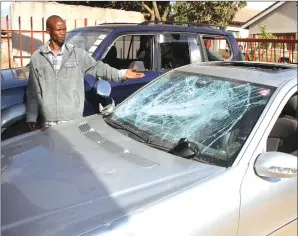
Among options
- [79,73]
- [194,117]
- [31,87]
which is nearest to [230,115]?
[194,117]

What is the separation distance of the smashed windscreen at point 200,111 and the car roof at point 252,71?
0.06 m

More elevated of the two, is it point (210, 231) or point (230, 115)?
point (230, 115)

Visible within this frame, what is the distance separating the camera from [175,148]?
7.34 ft

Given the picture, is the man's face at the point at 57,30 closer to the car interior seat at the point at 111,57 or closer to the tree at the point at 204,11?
the car interior seat at the point at 111,57

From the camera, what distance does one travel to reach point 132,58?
5180 mm

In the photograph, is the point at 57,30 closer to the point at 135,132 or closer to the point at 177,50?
the point at 135,132

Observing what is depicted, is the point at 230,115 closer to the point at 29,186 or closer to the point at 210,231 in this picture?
the point at 210,231

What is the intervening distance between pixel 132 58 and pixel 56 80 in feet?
6.79

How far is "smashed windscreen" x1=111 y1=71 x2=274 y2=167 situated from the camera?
2207 millimetres

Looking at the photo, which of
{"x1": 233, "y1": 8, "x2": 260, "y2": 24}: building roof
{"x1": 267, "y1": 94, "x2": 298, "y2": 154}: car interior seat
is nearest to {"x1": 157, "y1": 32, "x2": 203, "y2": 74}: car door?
{"x1": 267, "y1": 94, "x2": 298, "y2": 154}: car interior seat

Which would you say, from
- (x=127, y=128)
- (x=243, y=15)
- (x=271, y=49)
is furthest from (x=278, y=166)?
(x=243, y=15)

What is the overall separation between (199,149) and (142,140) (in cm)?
43

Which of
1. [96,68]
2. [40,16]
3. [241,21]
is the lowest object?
[96,68]

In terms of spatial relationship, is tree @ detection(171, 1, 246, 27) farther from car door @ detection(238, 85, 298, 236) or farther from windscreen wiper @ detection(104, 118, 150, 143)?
car door @ detection(238, 85, 298, 236)
